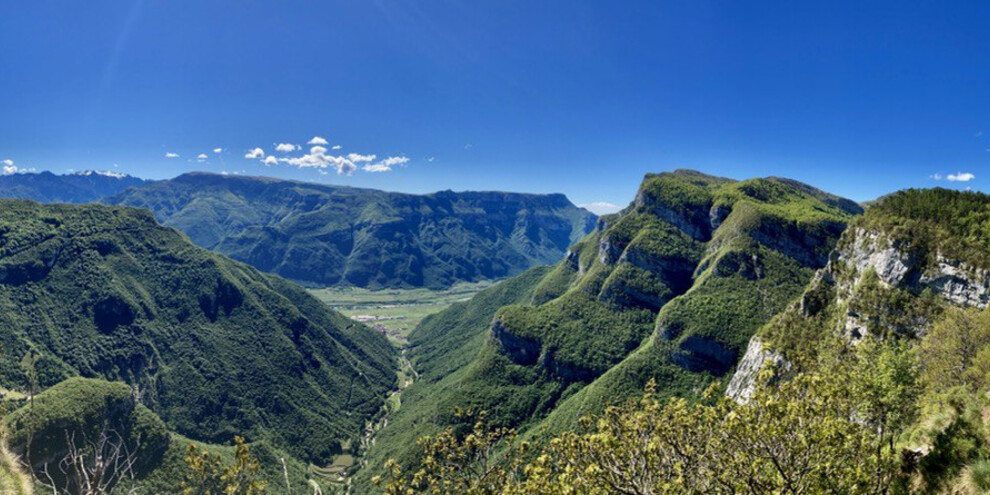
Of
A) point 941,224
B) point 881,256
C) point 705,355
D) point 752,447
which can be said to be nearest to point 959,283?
point 881,256

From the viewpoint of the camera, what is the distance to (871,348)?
39.5 meters

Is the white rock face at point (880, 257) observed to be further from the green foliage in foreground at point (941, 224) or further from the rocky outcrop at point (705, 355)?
the rocky outcrop at point (705, 355)

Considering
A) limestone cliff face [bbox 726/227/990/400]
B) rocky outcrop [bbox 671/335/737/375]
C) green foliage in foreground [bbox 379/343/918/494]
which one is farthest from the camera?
rocky outcrop [bbox 671/335/737/375]

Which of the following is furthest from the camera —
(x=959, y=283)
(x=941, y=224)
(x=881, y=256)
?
(x=881, y=256)

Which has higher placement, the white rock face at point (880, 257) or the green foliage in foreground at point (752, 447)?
the white rock face at point (880, 257)

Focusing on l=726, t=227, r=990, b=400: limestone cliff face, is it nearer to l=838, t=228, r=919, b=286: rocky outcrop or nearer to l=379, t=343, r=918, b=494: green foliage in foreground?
l=838, t=228, r=919, b=286: rocky outcrop

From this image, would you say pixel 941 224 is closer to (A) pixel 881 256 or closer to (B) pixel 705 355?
(A) pixel 881 256

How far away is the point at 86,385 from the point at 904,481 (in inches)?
9957

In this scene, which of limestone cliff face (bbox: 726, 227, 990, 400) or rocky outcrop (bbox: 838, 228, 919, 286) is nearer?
limestone cliff face (bbox: 726, 227, 990, 400)

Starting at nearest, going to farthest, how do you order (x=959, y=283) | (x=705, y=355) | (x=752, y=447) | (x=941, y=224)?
(x=752, y=447) < (x=959, y=283) < (x=941, y=224) < (x=705, y=355)

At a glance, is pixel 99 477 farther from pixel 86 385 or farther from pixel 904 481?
pixel 86 385

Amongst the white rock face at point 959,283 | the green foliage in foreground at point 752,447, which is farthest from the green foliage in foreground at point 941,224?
the green foliage in foreground at point 752,447

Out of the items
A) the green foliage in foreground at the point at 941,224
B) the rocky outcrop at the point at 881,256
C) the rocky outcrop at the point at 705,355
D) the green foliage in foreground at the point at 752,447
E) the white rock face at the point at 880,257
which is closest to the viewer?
the green foliage in foreground at the point at 752,447

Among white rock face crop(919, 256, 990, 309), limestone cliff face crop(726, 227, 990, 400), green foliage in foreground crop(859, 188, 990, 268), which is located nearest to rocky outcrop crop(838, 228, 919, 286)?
limestone cliff face crop(726, 227, 990, 400)
